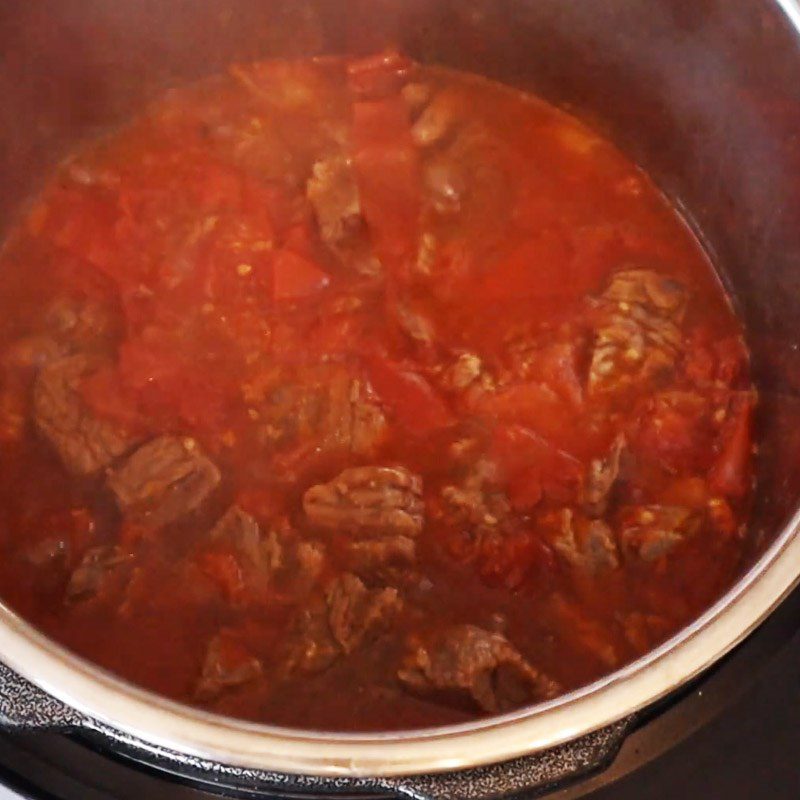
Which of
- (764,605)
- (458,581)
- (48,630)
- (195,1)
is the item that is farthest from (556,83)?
(48,630)

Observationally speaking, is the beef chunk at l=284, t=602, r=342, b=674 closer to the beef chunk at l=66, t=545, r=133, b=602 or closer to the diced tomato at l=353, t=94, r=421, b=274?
the beef chunk at l=66, t=545, r=133, b=602

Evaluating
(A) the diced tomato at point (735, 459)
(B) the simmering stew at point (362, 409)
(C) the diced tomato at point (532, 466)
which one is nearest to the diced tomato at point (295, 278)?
(B) the simmering stew at point (362, 409)

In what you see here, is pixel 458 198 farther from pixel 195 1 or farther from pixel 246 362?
pixel 195 1

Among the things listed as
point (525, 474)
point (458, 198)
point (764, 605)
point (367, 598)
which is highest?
point (764, 605)

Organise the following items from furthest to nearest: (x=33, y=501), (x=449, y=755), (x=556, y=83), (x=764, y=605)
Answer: (x=556, y=83), (x=33, y=501), (x=764, y=605), (x=449, y=755)

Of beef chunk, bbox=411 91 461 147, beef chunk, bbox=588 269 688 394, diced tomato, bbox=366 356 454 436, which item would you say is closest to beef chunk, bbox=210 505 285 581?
diced tomato, bbox=366 356 454 436

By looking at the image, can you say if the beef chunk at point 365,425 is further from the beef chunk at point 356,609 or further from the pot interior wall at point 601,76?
the pot interior wall at point 601,76

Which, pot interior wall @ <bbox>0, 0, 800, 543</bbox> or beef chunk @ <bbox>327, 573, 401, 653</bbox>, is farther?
pot interior wall @ <bbox>0, 0, 800, 543</bbox>
